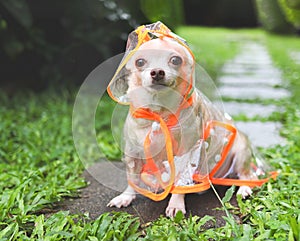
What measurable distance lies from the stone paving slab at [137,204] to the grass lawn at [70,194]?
0.23 ft

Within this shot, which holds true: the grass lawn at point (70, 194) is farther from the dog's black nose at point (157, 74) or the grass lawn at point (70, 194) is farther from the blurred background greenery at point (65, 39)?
the blurred background greenery at point (65, 39)

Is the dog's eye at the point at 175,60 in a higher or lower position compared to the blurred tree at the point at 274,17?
higher

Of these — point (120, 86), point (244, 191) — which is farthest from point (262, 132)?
point (120, 86)

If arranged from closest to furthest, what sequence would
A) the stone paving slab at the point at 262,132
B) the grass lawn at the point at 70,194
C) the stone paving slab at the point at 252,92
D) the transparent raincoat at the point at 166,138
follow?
1. the grass lawn at the point at 70,194
2. the transparent raincoat at the point at 166,138
3. the stone paving slab at the point at 262,132
4. the stone paving slab at the point at 252,92

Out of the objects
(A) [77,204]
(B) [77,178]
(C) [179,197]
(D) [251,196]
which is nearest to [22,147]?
(B) [77,178]

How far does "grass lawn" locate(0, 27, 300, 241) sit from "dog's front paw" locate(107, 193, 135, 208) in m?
0.14

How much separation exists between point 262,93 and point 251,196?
309 cm

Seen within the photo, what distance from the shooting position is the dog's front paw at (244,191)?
2.57 m

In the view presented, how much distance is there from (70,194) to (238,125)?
75.0 inches

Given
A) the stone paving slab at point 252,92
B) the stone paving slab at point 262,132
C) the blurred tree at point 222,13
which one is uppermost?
the stone paving slab at point 262,132

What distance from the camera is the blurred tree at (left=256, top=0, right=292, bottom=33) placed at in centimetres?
1526

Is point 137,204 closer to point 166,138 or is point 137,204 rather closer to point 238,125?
point 166,138

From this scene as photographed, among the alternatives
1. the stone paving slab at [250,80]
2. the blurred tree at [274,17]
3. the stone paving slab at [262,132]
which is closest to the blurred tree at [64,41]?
the stone paving slab at [250,80]

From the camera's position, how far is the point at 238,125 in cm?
411
